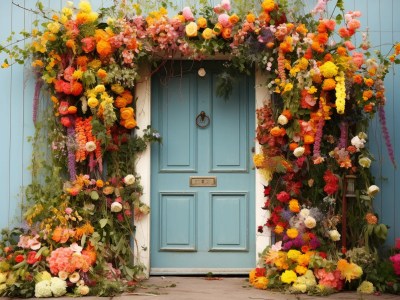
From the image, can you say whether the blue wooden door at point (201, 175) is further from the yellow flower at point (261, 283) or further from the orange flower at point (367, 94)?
the orange flower at point (367, 94)

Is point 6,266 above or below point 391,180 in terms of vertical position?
below

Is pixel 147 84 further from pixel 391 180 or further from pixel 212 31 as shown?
pixel 391 180

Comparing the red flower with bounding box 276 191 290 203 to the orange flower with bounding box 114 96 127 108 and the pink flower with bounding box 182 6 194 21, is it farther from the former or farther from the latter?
the pink flower with bounding box 182 6 194 21

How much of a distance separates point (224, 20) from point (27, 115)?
7.06ft

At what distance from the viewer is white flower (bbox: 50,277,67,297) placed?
6203mm

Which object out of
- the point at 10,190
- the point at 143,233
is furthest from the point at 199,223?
the point at 10,190

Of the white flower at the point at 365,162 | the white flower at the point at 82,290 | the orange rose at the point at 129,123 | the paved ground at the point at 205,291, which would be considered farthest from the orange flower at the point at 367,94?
the white flower at the point at 82,290

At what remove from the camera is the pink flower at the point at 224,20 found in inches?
269

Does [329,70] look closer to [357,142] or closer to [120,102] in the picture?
[357,142]

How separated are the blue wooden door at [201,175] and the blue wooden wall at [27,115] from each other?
945 millimetres

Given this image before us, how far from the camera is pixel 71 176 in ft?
22.5

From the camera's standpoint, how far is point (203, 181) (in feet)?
23.9

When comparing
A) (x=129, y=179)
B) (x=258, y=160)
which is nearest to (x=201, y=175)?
(x=258, y=160)

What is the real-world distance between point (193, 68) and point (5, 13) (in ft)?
6.41
